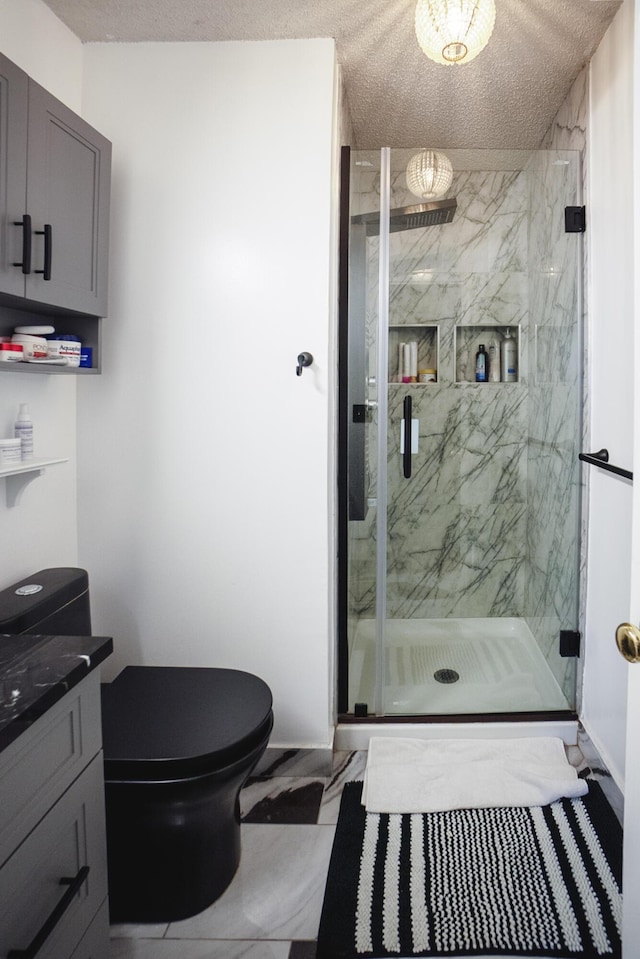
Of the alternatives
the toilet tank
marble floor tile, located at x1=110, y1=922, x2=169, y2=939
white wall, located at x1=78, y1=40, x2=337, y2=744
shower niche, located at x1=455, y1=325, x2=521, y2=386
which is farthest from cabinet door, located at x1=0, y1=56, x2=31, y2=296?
shower niche, located at x1=455, y1=325, x2=521, y2=386

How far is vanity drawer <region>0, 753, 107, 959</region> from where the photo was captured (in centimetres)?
88

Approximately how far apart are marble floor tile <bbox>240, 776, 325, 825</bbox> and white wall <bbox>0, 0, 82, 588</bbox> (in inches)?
37.5

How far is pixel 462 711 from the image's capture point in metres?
2.28

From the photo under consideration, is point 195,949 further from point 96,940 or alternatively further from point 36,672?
point 36,672

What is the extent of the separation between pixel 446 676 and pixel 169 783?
134 centimetres

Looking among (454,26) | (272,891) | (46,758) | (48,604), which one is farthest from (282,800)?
(454,26)

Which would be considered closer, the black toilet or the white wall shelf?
the black toilet

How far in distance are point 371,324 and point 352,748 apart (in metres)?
1.51

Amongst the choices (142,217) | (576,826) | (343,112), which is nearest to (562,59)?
(343,112)

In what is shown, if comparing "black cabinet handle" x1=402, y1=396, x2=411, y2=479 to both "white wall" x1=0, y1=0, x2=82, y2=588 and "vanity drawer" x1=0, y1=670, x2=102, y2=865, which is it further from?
"vanity drawer" x1=0, y1=670, x2=102, y2=865

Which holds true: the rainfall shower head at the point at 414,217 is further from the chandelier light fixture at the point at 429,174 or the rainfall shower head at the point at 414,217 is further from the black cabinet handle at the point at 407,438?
the black cabinet handle at the point at 407,438

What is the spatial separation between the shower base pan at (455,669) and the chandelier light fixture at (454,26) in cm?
177

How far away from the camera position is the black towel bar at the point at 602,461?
1.79 metres

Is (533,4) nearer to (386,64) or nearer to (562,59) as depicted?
(562,59)
